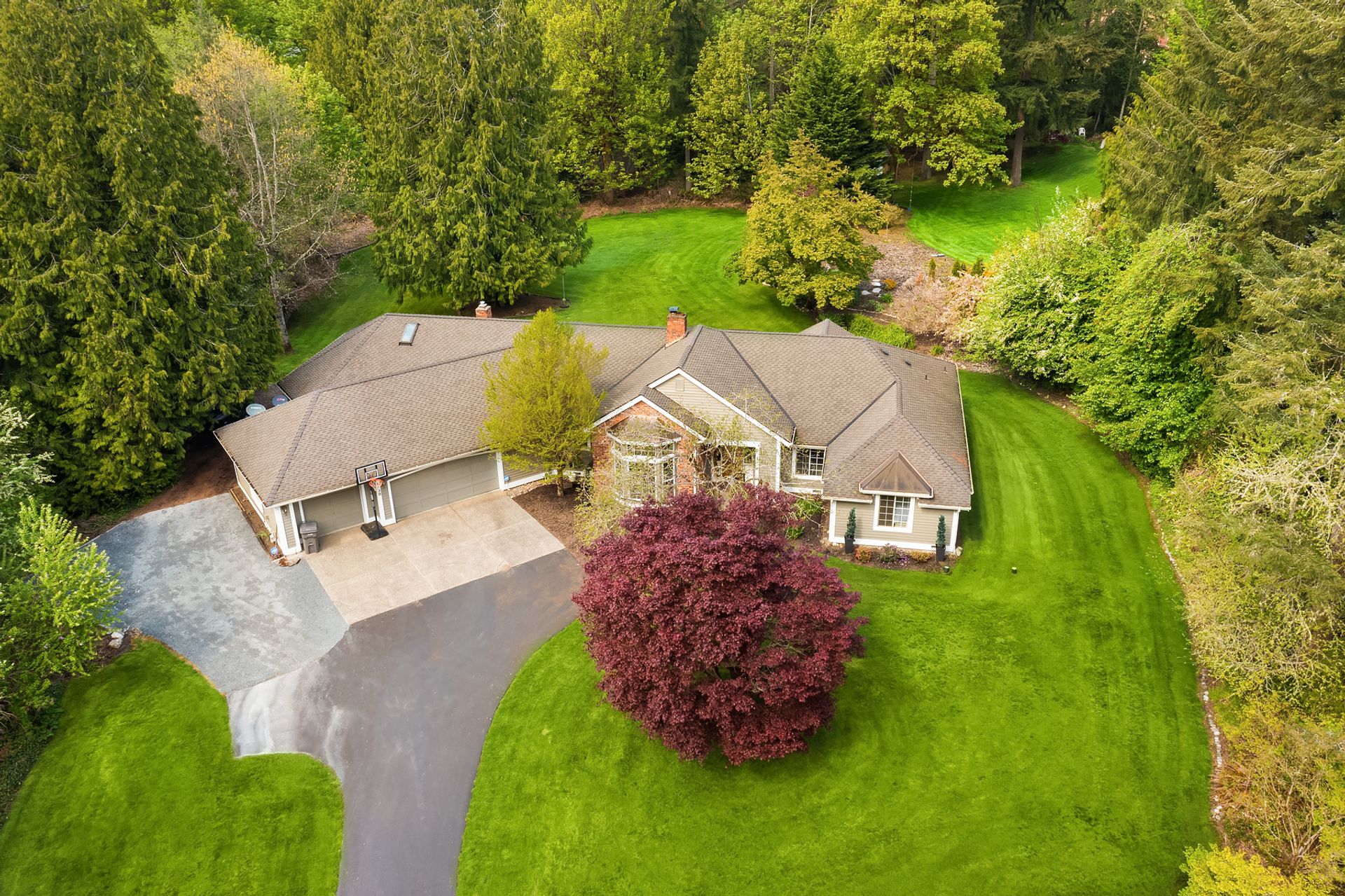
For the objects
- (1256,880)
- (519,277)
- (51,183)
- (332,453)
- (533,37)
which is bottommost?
(1256,880)

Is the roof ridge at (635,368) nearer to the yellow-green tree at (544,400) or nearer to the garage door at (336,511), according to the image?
the yellow-green tree at (544,400)

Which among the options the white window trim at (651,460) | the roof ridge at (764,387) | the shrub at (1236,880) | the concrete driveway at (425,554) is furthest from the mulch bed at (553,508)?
the shrub at (1236,880)

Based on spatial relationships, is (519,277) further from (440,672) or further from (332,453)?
(440,672)

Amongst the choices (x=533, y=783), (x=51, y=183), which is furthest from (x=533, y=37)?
(x=533, y=783)

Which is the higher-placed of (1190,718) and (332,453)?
(332,453)

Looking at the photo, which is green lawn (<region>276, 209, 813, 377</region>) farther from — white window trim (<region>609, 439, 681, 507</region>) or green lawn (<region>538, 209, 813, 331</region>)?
white window trim (<region>609, 439, 681, 507</region>)

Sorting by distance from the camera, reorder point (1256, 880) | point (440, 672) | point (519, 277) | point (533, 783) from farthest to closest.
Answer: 1. point (519, 277)
2. point (440, 672)
3. point (533, 783)
4. point (1256, 880)
